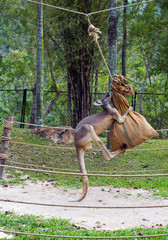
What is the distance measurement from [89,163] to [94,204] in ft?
7.32

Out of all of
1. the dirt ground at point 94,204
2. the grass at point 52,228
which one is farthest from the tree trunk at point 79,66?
the grass at point 52,228

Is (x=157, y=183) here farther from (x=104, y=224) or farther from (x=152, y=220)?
(x=104, y=224)

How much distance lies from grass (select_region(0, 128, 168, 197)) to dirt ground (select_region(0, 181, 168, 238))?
0.94 feet

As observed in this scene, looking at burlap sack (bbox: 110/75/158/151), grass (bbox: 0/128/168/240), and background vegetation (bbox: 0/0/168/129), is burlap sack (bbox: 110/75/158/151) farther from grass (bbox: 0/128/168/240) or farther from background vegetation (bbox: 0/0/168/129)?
background vegetation (bbox: 0/0/168/129)

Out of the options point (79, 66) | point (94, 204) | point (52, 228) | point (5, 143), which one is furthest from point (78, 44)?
point (52, 228)

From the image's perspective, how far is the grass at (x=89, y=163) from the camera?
5.88m

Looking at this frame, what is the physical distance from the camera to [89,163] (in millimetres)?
6957

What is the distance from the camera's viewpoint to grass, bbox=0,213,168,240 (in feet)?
11.4

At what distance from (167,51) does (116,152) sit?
20.0 ft

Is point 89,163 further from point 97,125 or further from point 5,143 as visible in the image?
point 97,125

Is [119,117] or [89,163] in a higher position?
[119,117]

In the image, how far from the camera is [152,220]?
409 centimetres

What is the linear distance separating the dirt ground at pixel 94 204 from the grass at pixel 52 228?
0.18m

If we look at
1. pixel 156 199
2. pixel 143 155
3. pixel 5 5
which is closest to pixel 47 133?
pixel 143 155
